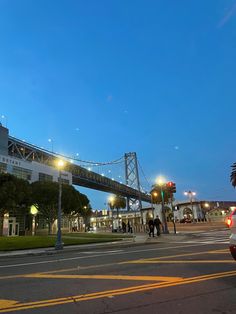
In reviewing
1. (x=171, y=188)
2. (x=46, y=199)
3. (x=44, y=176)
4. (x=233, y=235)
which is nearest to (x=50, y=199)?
(x=46, y=199)

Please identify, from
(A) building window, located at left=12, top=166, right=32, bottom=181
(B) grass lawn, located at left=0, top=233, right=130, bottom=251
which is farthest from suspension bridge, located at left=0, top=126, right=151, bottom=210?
(B) grass lawn, located at left=0, top=233, right=130, bottom=251

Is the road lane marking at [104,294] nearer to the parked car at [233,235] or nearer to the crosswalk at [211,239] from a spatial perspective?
the parked car at [233,235]

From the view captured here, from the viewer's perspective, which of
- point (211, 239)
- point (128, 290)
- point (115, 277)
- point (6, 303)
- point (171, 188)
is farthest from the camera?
point (171, 188)

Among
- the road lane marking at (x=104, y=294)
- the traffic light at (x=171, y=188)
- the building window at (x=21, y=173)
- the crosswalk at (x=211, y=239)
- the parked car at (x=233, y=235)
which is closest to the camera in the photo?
the road lane marking at (x=104, y=294)

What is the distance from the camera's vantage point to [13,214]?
67.2 m

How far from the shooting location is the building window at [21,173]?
70.9 m

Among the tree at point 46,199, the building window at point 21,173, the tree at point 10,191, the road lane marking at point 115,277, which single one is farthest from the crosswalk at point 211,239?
the building window at point 21,173

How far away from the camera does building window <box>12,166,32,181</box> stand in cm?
7088

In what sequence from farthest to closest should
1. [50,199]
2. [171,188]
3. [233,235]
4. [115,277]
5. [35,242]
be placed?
[50,199]
[171,188]
[35,242]
[115,277]
[233,235]

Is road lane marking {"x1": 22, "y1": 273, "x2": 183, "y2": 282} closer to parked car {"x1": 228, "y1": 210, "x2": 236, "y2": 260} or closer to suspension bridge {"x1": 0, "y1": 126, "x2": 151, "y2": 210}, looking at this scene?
parked car {"x1": 228, "y1": 210, "x2": 236, "y2": 260}

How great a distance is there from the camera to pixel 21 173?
72.6 meters

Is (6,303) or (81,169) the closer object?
(6,303)

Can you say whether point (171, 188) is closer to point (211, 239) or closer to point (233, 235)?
point (211, 239)

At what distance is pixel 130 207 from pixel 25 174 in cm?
6738
